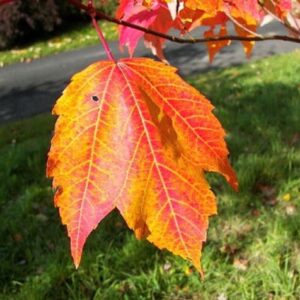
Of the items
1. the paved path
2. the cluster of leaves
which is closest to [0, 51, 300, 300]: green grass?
the cluster of leaves

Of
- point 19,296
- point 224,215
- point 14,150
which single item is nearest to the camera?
point 19,296

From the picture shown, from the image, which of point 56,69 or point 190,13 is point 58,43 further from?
point 190,13

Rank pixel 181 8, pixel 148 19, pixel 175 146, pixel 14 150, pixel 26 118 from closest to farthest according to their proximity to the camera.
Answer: pixel 175 146 → pixel 181 8 → pixel 148 19 → pixel 14 150 → pixel 26 118

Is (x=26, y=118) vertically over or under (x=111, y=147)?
under

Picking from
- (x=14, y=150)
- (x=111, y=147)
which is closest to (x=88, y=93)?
(x=111, y=147)

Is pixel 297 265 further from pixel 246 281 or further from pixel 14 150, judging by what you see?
pixel 14 150

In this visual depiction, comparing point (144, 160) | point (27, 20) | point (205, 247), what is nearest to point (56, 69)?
point (27, 20)

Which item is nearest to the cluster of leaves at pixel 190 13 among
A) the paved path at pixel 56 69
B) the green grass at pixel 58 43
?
the paved path at pixel 56 69
